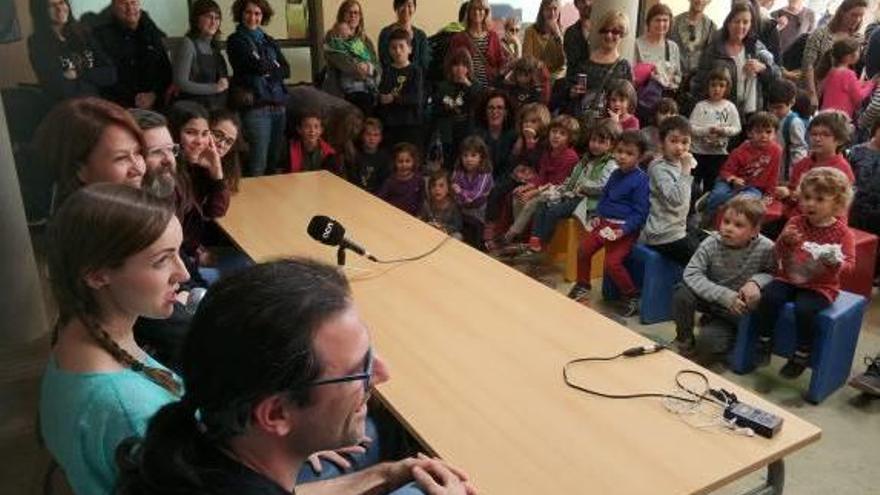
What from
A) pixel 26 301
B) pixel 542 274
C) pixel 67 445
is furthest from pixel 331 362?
pixel 542 274

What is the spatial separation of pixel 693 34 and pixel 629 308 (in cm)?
272

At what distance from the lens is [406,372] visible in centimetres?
202

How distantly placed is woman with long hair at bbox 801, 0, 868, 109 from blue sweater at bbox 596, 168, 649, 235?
256 cm

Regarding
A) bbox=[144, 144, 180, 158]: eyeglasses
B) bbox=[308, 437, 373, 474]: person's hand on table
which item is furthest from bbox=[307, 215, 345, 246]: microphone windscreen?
bbox=[308, 437, 373, 474]: person's hand on table

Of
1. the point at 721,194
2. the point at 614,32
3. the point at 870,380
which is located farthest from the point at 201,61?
the point at 870,380

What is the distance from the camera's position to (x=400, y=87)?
212 inches

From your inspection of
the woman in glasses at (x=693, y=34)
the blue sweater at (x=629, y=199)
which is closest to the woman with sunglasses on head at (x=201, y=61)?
the blue sweater at (x=629, y=199)

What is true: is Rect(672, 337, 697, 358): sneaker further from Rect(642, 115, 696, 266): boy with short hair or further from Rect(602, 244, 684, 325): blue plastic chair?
Rect(642, 115, 696, 266): boy with short hair

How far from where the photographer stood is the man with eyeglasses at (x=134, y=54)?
15.2ft

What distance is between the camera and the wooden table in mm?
1606

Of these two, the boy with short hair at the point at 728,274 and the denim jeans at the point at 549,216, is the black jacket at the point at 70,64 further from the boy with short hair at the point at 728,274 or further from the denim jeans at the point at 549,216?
the boy with short hair at the point at 728,274

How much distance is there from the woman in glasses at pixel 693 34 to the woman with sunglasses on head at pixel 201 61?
135 inches

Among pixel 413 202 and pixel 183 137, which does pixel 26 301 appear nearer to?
pixel 183 137

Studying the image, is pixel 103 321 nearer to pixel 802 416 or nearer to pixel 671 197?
pixel 802 416
